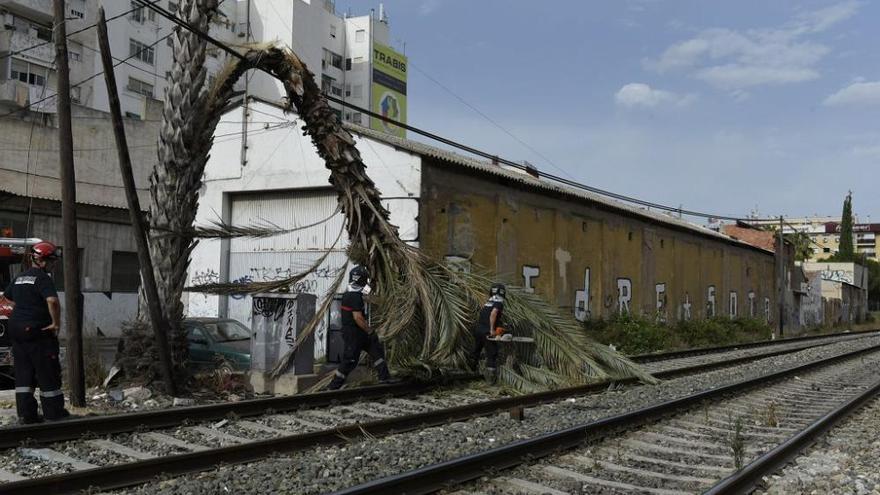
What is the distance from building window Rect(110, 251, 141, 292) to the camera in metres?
28.1

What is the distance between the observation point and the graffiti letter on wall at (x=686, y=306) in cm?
3466

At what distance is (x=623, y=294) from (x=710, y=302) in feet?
37.3

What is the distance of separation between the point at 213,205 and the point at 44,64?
2860 cm

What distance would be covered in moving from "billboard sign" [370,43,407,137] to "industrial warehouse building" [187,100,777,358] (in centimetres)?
5073

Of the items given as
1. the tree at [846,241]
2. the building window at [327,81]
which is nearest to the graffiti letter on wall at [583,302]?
the building window at [327,81]

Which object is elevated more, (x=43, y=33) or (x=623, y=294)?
(x=43, y=33)

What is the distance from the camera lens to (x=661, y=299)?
32.4 meters

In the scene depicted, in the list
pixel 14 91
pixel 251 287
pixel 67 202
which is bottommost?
pixel 251 287

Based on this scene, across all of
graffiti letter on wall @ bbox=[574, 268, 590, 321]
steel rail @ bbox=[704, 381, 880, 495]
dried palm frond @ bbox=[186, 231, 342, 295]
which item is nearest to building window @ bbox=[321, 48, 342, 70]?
graffiti letter on wall @ bbox=[574, 268, 590, 321]

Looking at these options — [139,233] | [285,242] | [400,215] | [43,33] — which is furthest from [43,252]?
[43,33]

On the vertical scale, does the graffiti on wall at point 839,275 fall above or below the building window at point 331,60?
below

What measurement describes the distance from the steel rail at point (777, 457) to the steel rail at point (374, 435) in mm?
1728

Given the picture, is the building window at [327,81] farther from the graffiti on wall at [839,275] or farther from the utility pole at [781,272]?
the graffiti on wall at [839,275]

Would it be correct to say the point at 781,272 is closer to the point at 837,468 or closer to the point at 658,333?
the point at 658,333
